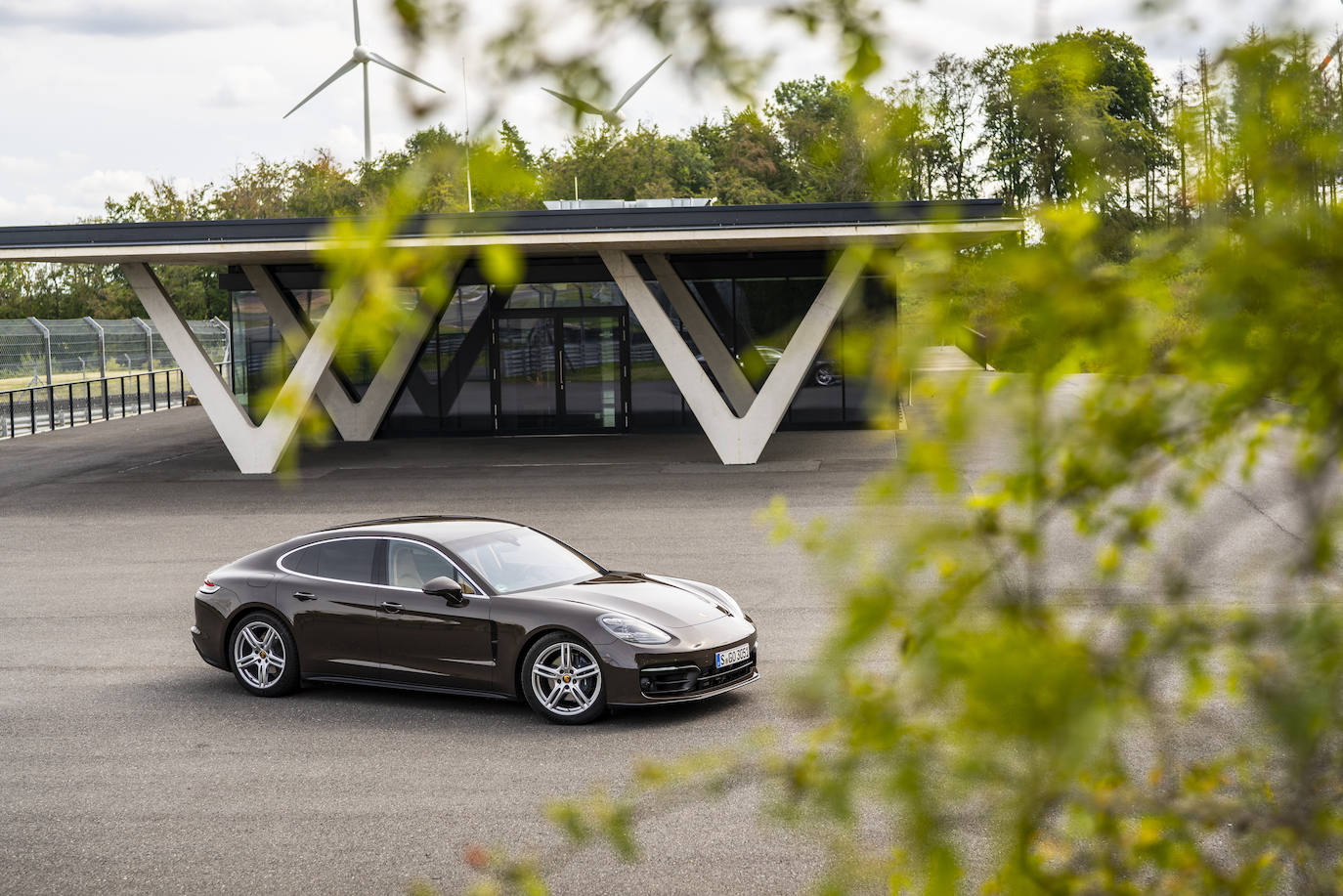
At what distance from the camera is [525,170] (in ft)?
7.34

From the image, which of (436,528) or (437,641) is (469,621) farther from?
(436,528)

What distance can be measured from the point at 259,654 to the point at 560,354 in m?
23.7

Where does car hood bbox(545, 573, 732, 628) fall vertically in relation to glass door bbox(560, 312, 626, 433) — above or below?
below

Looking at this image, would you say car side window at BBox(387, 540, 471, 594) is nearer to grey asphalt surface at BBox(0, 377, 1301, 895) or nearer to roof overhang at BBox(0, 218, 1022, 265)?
grey asphalt surface at BBox(0, 377, 1301, 895)

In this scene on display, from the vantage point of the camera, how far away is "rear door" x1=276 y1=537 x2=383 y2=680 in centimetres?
1081

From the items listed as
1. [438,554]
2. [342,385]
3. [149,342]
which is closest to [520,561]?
[438,554]

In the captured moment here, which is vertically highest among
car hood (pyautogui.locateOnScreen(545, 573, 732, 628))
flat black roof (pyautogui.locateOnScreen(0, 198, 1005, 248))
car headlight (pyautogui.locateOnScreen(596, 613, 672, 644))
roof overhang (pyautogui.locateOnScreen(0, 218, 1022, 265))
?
flat black roof (pyautogui.locateOnScreen(0, 198, 1005, 248))

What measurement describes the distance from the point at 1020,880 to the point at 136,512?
872 inches

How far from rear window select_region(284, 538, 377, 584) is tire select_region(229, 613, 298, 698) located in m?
0.46

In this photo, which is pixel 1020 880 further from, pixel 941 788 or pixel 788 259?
pixel 788 259

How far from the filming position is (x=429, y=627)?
34.6 feet

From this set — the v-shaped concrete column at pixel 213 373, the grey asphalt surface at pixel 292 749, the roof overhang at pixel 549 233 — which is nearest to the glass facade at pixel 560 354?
the v-shaped concrete column at pixel 213 373

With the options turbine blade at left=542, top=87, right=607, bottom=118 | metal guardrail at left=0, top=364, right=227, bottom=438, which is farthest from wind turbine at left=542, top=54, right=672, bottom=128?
metal guardrail at left=0, top=364, right=227, bottom=438

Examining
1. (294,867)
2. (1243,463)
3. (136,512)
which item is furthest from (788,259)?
(1243,463)
